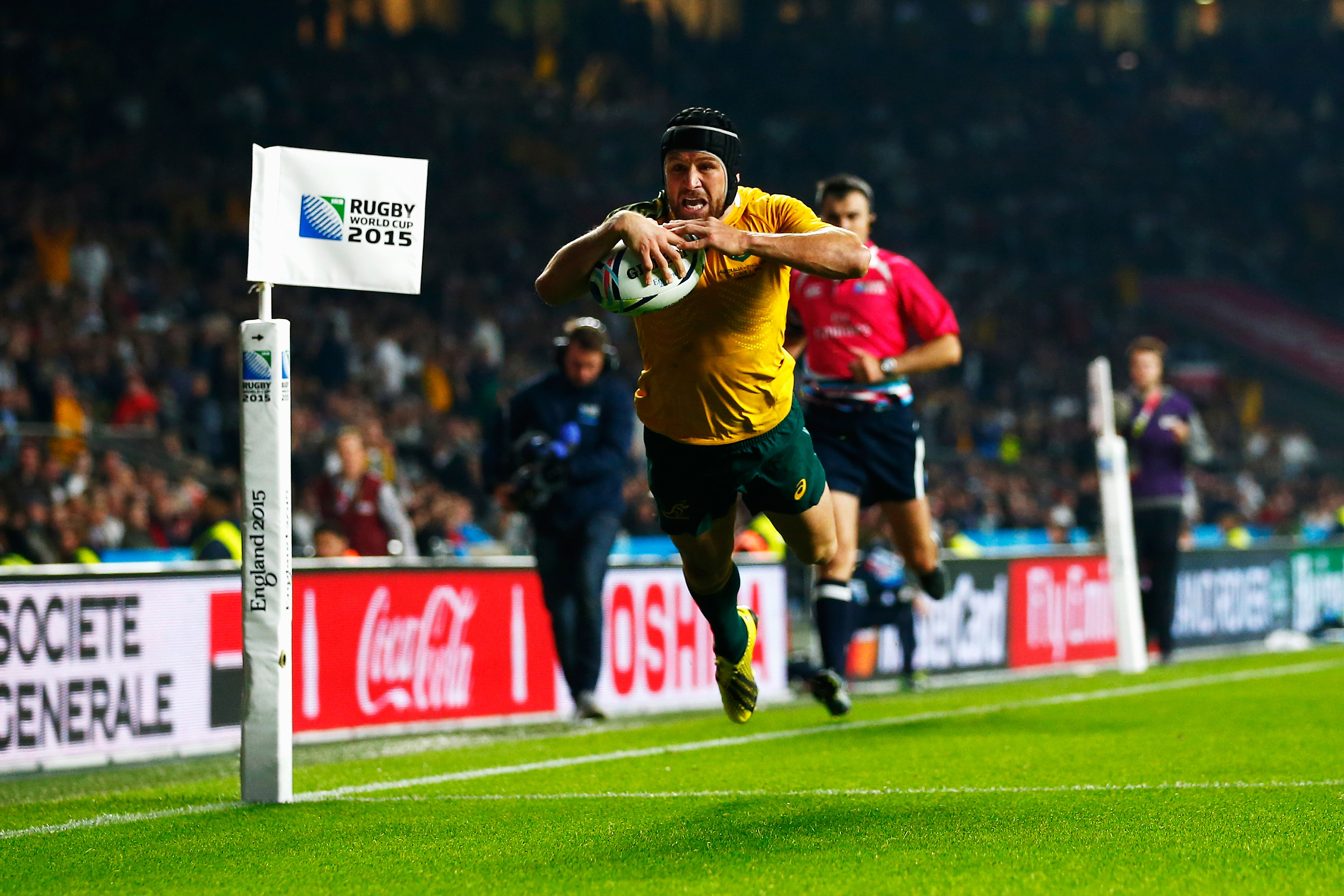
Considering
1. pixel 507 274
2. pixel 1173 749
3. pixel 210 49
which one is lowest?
pixel 1173 749

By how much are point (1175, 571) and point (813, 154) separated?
2357cm

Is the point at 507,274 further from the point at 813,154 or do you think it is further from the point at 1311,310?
the point at 1311,310

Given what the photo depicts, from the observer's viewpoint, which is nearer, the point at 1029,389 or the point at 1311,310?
the point at 1029,389

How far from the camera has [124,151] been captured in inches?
885

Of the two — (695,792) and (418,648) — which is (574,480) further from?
(695,792)

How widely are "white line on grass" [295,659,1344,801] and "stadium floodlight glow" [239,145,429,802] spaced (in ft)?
1.27

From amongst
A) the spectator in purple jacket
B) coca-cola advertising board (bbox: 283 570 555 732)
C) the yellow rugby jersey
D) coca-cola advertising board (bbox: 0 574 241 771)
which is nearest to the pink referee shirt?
the yellow rugby jersey

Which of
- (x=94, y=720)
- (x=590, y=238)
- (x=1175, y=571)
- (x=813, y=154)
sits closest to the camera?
(x=590, y=238)

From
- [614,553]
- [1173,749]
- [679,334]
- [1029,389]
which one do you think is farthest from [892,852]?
[1029,389]

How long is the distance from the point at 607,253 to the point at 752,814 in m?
1.81

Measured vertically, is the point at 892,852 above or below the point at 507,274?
below

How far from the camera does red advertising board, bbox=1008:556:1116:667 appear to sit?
14.3 metres

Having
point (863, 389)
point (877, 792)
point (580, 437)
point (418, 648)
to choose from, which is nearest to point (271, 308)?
point (877, 792)

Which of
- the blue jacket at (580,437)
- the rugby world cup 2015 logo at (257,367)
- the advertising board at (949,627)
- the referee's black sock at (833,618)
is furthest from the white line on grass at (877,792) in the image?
the advertising board at (949,627)
